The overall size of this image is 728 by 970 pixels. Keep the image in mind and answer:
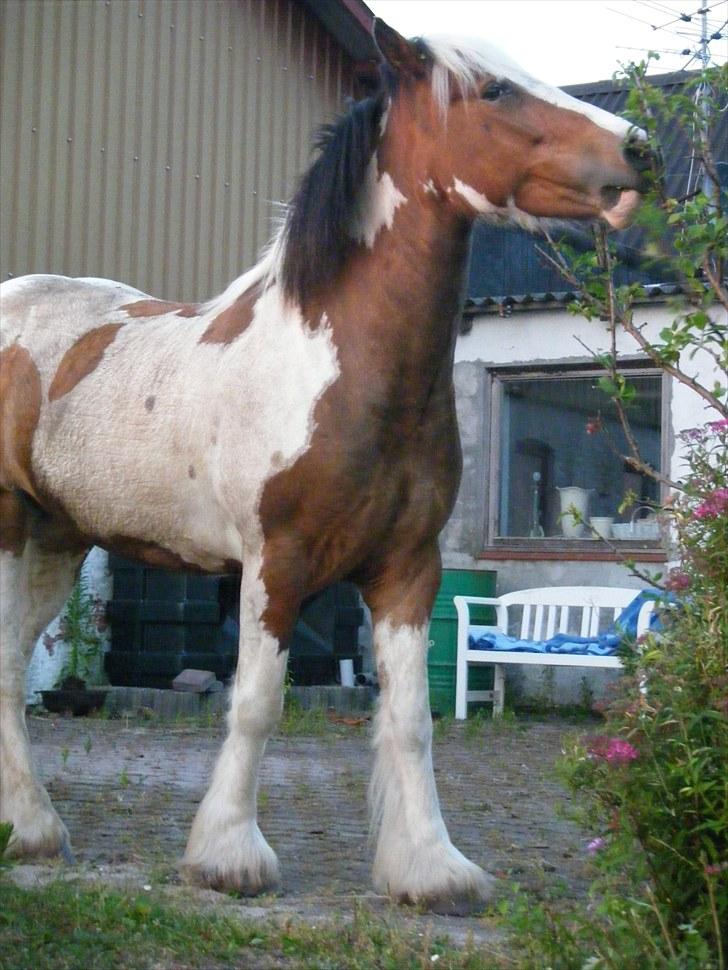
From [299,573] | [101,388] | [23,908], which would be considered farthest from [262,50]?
[23,908]

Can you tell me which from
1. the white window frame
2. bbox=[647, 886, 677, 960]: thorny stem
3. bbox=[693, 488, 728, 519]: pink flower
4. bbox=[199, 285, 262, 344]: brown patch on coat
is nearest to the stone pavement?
bbox=[647, 886, 677, 960]: thorny stem

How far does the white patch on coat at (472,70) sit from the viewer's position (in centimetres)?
407

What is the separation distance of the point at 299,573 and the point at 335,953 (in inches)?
46.7

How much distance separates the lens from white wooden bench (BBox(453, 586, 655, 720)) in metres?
11.1

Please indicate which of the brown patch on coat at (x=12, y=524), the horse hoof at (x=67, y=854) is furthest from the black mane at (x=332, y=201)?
the horse hoof at (x=67, y=854)

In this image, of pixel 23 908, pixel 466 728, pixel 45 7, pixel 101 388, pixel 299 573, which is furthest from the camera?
pixel 45 7

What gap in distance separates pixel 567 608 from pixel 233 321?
756 cm

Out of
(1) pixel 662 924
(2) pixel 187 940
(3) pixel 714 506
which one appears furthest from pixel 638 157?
(2) pixel 187 940

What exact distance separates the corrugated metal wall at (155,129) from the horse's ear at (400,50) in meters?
5.79

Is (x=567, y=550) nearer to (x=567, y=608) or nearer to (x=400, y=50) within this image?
(x=567, y=608)

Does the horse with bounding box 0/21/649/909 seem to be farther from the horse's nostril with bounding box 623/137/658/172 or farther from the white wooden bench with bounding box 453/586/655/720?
the white wooden bench with bounding box 453/586/655/720

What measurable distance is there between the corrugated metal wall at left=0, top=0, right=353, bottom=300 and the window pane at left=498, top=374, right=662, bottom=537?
2846 mm

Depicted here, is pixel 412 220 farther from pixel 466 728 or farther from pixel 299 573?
pixel 466 728

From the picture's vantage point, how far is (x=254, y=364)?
14.6 feet
